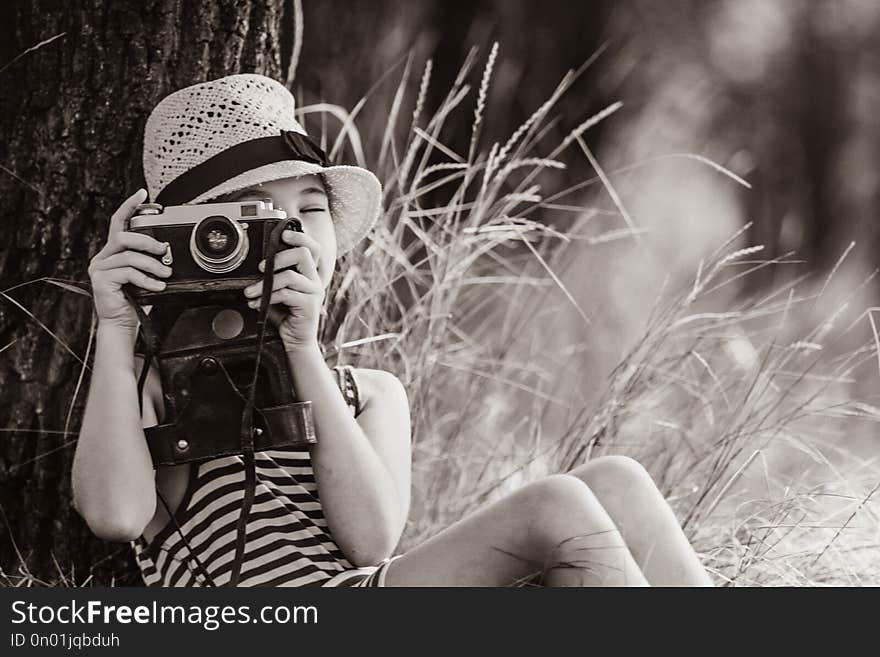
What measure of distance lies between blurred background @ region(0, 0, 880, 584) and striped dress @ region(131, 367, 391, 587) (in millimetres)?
392

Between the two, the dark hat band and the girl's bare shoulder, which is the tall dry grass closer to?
the girl's bare shoulder

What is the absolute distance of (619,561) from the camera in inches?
72.1

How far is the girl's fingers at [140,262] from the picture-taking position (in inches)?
74.0

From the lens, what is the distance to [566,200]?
19.6 ft

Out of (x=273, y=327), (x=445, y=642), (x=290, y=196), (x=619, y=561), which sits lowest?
(x=445, y=642)

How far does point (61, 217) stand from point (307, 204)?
570 mm

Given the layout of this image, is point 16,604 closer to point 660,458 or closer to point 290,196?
point 290,196

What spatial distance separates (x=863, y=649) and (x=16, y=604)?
1.37 metres

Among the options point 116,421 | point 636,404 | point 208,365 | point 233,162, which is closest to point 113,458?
point 116,421

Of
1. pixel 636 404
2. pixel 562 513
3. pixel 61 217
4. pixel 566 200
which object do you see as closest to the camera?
pixel 562 513

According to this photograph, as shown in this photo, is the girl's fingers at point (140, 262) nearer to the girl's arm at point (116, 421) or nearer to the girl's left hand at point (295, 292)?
the girl's arm at point (116, 421)

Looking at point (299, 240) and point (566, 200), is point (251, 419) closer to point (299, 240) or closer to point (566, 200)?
point (299, 240)

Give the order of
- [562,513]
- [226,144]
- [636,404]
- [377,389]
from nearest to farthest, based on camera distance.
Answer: [562,513], [226,144], [377,389], [636,404]

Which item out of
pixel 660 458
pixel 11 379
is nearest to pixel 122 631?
pixel 11 379
